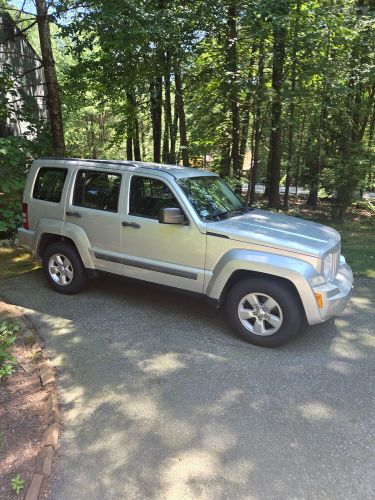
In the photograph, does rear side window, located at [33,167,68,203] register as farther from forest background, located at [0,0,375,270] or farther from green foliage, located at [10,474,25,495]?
green foliage, located at [10,474,25,495]

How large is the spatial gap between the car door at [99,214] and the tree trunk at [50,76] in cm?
353

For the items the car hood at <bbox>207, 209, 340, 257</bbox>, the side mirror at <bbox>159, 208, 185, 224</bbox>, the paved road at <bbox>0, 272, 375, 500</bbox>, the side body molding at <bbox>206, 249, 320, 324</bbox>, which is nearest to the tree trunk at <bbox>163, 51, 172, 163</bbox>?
the car hood at <bbox>207, 209, 340, 257</bbox>

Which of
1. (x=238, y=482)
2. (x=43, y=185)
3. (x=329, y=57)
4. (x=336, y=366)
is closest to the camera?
(x=238, y=482)

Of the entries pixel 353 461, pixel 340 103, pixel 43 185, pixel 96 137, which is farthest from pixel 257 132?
pixel 96 137

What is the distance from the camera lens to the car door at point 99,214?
5.36 metres

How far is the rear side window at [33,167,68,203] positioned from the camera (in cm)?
589

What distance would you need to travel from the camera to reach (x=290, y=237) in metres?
4.43

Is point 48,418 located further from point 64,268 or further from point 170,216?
point 64,268

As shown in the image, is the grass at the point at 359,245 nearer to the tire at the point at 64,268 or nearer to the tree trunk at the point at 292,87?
the tree trunk at the point at 292,87

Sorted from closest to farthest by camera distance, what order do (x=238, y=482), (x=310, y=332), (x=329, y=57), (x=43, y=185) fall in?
1. (x=238, y=482)
2. (x=310, y=332)
3. (x=43, y=185)
4. (x=329, y=57)

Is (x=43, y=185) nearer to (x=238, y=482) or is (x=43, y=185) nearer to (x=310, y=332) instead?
(x=310, y=332)

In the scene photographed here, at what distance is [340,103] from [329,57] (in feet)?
4.26

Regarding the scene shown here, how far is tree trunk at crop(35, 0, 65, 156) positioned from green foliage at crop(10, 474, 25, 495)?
7.43 metres

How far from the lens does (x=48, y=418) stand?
3.16 meters
